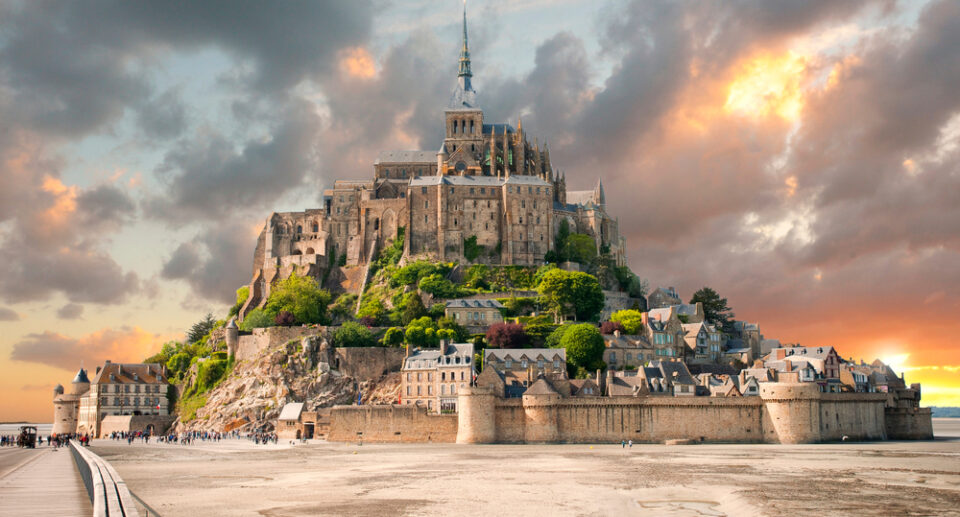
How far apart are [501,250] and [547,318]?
13.2 meters

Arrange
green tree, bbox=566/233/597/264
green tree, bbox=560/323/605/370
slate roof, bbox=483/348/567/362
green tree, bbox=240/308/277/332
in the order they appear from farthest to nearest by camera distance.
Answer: green tree, bbox=566/233/597/264
green tree, bbox=240/308/277/332
green tree, bbox=560/323/605/370
slate roof, bbox=483/348/567/362

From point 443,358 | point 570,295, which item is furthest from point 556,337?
point 443,358

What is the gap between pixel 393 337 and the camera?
75.5m

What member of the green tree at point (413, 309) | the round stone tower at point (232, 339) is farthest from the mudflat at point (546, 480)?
the green tree at point (413, 309)

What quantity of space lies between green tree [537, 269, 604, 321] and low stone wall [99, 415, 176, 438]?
33375 mm

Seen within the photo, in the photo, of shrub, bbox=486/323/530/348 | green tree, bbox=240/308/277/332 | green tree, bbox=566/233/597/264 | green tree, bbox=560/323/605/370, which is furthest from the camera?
green tree, bbox=566/233/597/264

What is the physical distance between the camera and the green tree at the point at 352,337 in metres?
74.5

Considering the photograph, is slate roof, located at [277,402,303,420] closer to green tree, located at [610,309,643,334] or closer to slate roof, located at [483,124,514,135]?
green tree, located at [610,309,643,334]

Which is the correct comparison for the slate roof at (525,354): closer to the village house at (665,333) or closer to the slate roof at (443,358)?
the slate roof at (443,358)

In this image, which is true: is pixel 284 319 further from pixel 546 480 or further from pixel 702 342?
pixel 546 480

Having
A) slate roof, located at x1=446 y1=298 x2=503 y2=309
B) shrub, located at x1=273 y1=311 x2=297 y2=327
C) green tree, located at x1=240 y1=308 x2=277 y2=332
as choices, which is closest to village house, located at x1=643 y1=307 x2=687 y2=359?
slate roof, located at x1=446 y1=298 x2=503 y2=309

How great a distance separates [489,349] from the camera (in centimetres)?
7206

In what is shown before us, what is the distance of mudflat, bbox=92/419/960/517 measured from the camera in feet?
102

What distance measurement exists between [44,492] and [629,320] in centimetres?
5699
